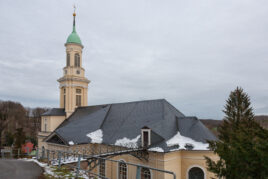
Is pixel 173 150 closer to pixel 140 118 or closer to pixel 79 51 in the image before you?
pixel 140 118

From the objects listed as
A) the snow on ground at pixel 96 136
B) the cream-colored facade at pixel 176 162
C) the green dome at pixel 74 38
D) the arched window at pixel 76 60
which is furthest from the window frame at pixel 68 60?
the cream-colored facade at pixel 176 162

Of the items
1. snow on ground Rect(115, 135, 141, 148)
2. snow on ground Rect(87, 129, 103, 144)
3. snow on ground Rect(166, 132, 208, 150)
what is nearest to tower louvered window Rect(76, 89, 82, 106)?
snow on ground Rect(87, 129, 103, 144)

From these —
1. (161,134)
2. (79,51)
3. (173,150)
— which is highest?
(79,51)

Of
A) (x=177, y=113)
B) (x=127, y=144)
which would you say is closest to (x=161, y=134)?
(x=127, y=144)

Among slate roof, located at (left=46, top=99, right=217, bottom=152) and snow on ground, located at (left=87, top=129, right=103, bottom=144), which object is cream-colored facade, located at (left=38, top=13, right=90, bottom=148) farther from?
snow on ground, located at (left=87, top=129, right=103, bottom=144)

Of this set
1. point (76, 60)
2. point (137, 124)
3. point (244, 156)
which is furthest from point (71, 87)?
point (244, 156)

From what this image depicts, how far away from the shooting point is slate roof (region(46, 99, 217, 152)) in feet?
60.5

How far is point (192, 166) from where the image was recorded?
17109 mm

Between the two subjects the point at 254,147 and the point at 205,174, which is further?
the point at 205,174

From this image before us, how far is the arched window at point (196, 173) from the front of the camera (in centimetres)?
1691

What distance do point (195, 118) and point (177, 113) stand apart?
113 inches

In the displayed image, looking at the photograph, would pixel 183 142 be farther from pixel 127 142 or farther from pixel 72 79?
pixel 72 79

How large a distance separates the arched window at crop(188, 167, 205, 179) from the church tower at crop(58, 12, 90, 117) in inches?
901

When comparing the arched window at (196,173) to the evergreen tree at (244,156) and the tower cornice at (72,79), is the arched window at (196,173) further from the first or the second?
the tower cornice at (72,79)
